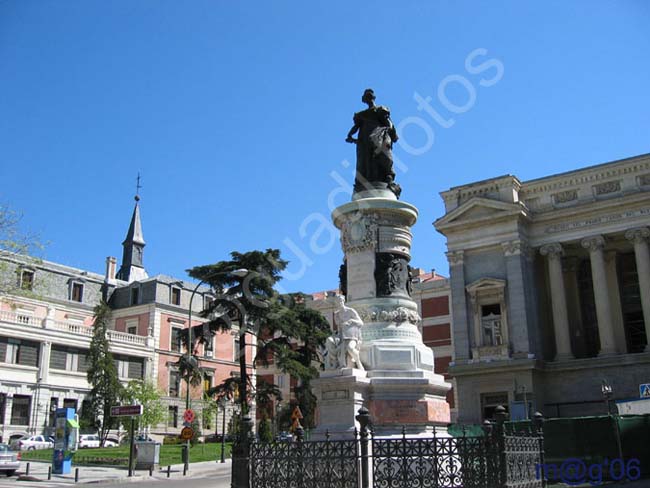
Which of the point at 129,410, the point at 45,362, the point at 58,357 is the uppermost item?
the point at 58,357

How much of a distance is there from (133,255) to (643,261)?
57082 millimetres

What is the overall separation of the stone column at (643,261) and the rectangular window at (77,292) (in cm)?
4853

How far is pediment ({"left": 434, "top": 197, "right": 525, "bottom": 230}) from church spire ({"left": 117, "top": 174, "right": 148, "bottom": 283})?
42.8 metres

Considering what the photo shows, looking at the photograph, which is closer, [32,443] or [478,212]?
[32,443]

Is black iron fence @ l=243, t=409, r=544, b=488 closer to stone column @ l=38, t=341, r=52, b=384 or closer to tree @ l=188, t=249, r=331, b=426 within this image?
tree @ l=188, t=249, r=331, b=426

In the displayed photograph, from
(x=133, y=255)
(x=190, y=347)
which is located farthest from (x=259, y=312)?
(x=133, y=255)

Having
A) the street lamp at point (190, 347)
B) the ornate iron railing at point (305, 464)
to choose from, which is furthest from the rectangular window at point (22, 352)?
the ornate iron railing at point (305, 464)

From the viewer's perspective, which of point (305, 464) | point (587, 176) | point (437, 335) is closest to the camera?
point (305, 464)

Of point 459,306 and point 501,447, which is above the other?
point 459,306

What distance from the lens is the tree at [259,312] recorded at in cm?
3978

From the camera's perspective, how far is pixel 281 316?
3988 centimetres

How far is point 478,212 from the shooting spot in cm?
4975

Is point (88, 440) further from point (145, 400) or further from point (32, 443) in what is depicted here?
point (145, 400)

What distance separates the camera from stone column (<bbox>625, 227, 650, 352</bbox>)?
4425cm
